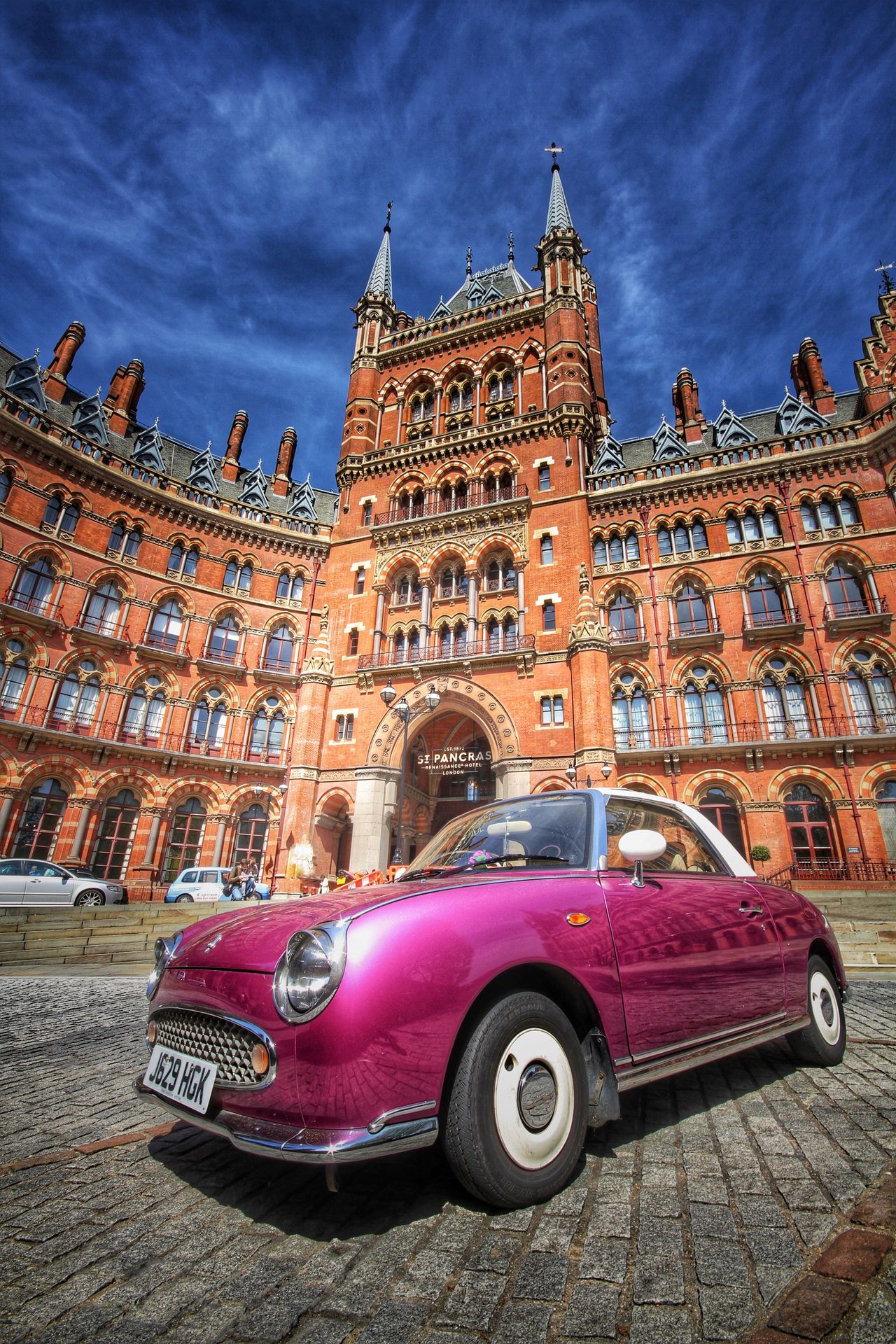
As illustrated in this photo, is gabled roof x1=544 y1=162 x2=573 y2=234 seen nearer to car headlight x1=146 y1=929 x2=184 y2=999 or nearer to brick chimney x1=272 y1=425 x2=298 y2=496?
brick chimney x1=272 y1=425 x2=298 y2=496

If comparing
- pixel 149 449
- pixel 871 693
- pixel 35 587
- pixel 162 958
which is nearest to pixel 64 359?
pixel 149 449

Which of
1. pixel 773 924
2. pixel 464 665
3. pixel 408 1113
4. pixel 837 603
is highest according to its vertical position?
pixel 837 603

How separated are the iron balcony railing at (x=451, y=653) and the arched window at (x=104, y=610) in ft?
32.9

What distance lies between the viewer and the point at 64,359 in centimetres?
2595

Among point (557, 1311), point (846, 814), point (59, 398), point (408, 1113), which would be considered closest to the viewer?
point (557, 1311)

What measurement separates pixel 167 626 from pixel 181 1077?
1002 inches

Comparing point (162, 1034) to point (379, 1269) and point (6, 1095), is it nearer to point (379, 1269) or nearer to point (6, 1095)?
point (379, 1269)

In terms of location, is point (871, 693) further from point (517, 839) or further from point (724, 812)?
point (517, 839)

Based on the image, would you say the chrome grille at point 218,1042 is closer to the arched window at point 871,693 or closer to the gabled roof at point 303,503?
the arched window at point 871,693

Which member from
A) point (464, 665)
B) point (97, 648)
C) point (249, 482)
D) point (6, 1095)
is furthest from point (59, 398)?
point (6, 1095)

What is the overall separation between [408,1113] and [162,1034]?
1.20 metres

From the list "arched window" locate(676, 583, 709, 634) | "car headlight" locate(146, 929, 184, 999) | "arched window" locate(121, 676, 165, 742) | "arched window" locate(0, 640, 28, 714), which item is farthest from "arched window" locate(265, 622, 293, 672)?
"car headlight" locate(146, 929, 184, 999)

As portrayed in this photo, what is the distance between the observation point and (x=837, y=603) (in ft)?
66.3

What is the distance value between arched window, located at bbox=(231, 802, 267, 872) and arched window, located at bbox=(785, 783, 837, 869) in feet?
63.4
